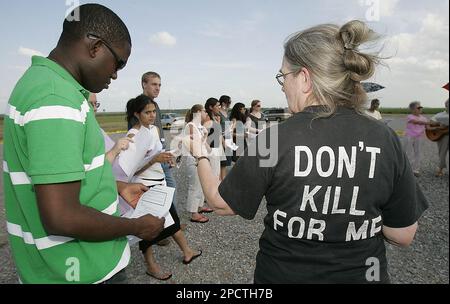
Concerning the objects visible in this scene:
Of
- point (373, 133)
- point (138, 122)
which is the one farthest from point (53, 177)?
point (138, 122)

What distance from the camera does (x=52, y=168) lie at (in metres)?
0.95

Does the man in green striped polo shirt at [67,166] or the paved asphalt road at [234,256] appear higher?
the man in green striped polo shirt at [67,166]

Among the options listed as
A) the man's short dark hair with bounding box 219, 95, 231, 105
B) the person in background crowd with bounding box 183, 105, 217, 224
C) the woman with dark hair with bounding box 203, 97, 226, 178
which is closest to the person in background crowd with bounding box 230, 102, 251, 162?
the man's short dark hair with bounding box 219, 95, 231, 105

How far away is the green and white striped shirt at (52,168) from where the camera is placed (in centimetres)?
96

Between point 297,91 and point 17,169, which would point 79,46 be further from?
point 297,91

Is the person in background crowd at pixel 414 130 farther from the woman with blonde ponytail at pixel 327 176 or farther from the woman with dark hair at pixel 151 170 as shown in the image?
the woman with blonde ponytail at pixel 327 176

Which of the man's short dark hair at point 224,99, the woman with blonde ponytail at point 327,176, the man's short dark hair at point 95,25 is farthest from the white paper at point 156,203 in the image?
the man's short dark hair at point 224,99

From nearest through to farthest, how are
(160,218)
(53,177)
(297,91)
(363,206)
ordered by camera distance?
(53,177) → (363,206) → (297,91) → (160,218)

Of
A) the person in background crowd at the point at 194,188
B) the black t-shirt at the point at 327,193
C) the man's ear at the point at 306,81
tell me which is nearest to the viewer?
the black t-shirt at the point at 327,193

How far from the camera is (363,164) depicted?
3.72 ft

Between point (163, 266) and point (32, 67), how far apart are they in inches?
118

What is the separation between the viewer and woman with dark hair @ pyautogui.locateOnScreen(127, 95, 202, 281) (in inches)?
127

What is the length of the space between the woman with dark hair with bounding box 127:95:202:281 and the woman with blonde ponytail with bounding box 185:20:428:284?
2.10 meters

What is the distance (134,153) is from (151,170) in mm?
820
